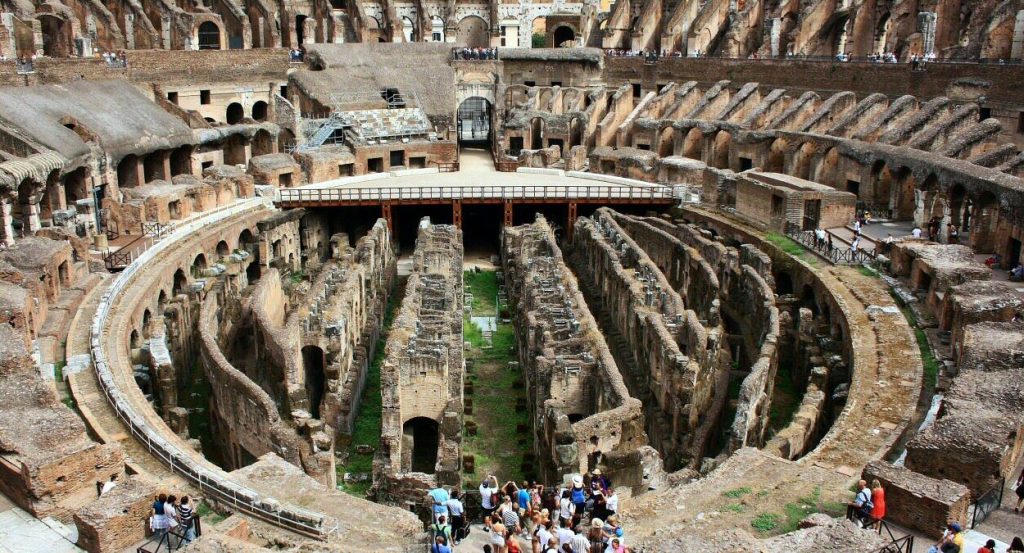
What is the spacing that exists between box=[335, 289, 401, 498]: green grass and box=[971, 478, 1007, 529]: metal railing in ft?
39.4

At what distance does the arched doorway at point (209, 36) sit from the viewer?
5431 centimetres

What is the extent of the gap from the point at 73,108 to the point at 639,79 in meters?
31.3

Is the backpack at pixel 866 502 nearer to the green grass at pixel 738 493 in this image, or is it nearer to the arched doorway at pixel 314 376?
the green grass at pixel 738 493

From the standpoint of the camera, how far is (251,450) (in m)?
20.4

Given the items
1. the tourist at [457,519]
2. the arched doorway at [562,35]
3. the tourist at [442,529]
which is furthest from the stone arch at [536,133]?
the tourist at [442,529]

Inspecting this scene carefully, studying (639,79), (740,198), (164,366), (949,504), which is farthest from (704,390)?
(639,79)

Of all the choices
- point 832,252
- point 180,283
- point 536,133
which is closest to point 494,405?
point 832,252

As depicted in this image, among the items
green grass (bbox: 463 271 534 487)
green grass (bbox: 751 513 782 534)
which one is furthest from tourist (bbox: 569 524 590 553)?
green grass (bbox: 463 271 534 487)

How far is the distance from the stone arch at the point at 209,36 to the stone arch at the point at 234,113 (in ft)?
15.1

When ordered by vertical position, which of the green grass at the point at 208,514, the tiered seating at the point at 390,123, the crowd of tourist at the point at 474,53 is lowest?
the green grass at the point at 208,514

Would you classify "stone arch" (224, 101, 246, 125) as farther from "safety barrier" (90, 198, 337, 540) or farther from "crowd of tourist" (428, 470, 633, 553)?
"crowd of tourist" (428, 470, 633, 553)

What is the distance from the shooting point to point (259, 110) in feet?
175

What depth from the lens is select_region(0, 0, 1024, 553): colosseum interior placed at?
15.5 m

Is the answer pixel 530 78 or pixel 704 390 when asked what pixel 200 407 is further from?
pixel 530 78
